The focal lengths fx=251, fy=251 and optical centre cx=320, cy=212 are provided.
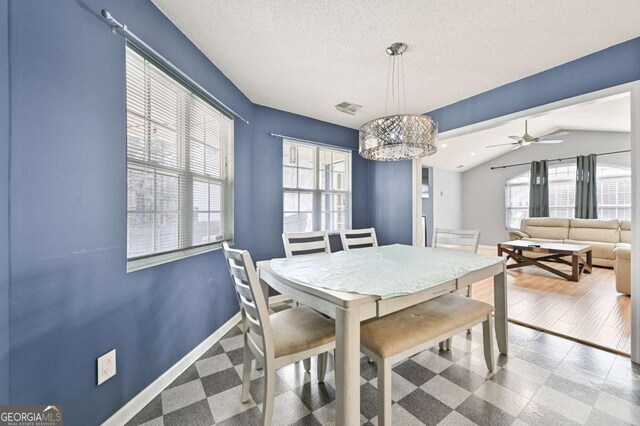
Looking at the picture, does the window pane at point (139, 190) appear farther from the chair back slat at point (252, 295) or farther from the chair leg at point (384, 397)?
the chair leg at point (384, 397)

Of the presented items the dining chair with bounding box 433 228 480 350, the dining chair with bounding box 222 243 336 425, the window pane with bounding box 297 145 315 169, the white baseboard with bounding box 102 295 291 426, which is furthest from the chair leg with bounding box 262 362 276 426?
the window pane with bounding box 297 145 315 169

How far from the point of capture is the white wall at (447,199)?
7227 mm

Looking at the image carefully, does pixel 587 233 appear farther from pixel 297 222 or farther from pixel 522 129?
pixel 297 222

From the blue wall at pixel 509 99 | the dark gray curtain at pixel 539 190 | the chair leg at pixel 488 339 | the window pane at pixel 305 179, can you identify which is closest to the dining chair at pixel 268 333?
the chair leg at pixel 488 339

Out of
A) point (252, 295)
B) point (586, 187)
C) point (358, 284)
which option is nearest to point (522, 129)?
point (586, 187)

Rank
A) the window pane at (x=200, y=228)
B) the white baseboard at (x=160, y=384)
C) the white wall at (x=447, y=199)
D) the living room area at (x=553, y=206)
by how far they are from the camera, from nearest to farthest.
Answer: the white baseboard at (x=160, y=384)
the window pane at (x=200, y=228)
the living room area at (x=553, y=206)
the white wall at (x=447, y=199)

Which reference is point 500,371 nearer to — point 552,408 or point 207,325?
point 552,408

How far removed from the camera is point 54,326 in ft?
3.42

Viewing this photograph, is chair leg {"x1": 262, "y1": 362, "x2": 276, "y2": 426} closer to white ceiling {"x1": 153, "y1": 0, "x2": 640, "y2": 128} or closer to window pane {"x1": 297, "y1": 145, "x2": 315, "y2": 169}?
white ceiling {"x1": 153, "y1": 0, "x2": 640, "y2": 128}

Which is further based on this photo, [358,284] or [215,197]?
[215,197]

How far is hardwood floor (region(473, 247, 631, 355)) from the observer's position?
7.31 feet

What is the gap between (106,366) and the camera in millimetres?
1257

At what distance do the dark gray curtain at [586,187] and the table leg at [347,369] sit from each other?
730 cm

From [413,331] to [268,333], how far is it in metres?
0.78
